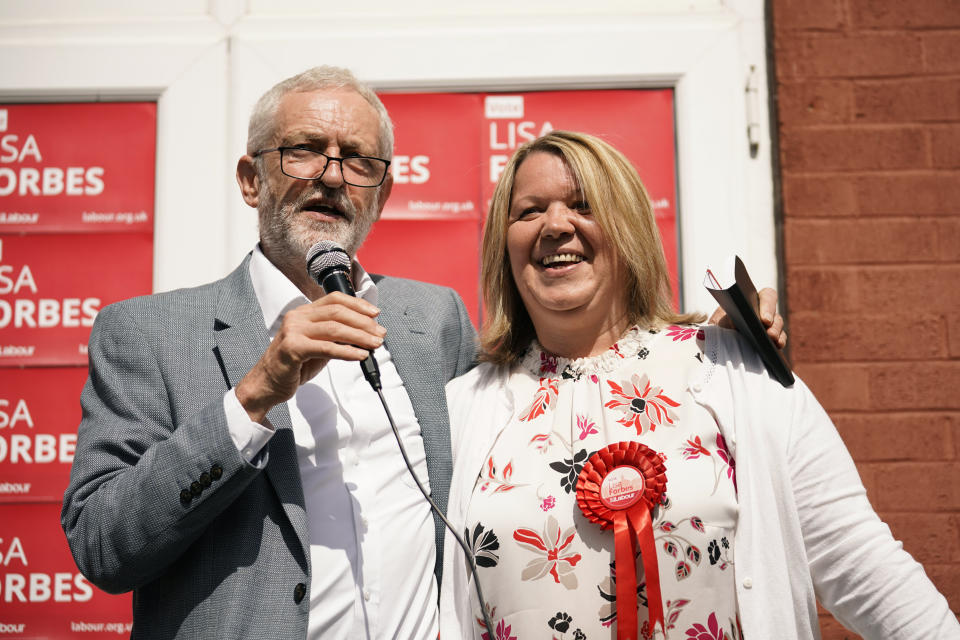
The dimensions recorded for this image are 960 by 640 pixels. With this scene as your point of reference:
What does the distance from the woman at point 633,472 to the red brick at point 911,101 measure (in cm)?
138

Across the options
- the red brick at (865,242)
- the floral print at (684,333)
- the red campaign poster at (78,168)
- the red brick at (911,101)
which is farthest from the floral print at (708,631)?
the red campaign poster at (78,168)

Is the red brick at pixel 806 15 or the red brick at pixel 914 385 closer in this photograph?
the red brick at pixel 914 385

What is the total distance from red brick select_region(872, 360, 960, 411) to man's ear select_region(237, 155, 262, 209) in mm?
2103

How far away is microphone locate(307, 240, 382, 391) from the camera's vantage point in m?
1.51

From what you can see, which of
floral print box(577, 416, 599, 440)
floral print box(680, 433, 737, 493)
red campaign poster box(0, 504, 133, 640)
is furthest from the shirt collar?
red campaign poster box(0, 504, 133, 640)

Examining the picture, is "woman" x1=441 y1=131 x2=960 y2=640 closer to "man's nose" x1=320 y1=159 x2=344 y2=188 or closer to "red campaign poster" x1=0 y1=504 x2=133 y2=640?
"man's nose" x1=320 y1=159 x2=344 y2=188

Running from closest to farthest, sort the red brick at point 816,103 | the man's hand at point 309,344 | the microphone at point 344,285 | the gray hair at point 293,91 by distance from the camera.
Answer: the man's hand at point 309,344 → the microphone at point 344,285 → the gray hair at point 293,91 → the red brick at point 816,103

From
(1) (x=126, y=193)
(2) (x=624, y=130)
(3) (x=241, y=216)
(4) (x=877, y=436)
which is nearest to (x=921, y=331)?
(4) (x=877, y=436)

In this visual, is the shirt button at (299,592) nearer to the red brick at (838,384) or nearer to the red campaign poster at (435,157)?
the red campaign poster at (435,157)

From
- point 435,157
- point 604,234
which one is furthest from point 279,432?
point 435,157

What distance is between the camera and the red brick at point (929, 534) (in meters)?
2.51

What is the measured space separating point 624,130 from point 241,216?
4.79 ft

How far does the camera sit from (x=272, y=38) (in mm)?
2822

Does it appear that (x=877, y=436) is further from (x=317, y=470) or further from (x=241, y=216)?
(x=241, y=216)
